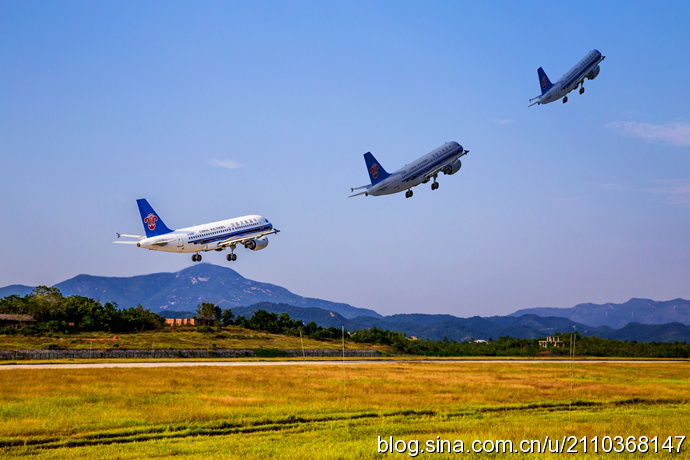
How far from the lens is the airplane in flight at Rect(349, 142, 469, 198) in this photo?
76125 mm

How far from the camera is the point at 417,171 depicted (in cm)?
7944

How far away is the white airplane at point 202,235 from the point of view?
82.4 metres

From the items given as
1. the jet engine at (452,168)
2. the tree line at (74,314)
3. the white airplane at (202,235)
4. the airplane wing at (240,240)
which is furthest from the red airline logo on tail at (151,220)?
the tree line at (74,314)

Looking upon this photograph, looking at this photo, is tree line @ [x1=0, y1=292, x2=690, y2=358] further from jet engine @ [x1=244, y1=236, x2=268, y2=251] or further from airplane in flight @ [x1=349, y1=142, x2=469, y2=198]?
airplane in flight @ [x1=349, y1=142, x2=469, y2=198]

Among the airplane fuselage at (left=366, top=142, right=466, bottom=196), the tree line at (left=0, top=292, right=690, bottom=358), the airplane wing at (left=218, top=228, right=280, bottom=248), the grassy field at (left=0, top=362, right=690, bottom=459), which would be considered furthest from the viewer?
the tree line at (left=0, top=292, right=690, bottom=358)

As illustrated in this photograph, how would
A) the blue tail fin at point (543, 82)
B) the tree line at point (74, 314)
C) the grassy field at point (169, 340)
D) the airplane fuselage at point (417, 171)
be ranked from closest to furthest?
1. the airplane fuselage at point (417, 171)
2. the blue tail fin at point (543, 82)
3. the grassy field at point (169, 340)
4. the tree line at point (74, 314)

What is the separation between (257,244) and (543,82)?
43859 millimetres

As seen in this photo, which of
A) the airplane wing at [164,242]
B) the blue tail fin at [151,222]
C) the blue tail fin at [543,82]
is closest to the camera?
the airplane wing at [164,242]

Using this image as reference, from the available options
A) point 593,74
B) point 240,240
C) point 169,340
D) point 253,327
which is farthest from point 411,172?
point 253,327

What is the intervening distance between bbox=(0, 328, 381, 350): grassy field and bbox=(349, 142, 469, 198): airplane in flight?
7035 cm

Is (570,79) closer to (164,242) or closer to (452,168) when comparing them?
(452,168)

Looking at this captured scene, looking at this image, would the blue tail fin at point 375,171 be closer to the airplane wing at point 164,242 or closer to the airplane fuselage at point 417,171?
the airplane fuselage at point 417,171

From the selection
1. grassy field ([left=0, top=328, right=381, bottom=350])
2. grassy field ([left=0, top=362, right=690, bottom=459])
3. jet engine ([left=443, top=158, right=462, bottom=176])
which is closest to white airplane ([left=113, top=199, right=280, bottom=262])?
grassy field ([left=0, top=362, right=690, bottom=459])

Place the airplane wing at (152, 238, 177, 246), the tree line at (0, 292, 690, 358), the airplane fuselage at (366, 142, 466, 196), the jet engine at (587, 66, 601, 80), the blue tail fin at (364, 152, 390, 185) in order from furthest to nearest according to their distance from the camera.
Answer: the tree line at (0, 292, 690, 358), the jet engine at (587, 66, 601, 80), the airplane wing at (152, 238, 177, 246), the blue tail fin at (364, 152, 390, 185), the airplane fuselage at (366, 142, 466, 196)
